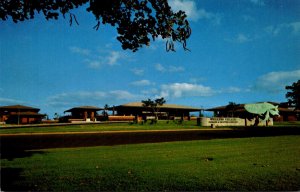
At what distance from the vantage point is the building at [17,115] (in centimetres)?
7606

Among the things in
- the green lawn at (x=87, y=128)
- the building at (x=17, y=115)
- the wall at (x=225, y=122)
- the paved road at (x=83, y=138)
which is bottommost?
the paved road at (x=83, y=138)

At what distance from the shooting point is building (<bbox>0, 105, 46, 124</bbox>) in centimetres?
7606

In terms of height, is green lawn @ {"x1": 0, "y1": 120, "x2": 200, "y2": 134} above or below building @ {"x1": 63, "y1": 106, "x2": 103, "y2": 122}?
below

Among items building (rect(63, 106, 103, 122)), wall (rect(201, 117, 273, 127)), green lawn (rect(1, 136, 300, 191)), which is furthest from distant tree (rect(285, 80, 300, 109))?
building (rect(63, 106, 103, 122))

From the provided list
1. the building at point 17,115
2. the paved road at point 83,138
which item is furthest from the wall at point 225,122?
the building at point 17,115

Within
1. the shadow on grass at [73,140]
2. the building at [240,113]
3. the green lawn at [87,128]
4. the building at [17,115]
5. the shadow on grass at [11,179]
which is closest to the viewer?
the shadow on grass at [11,179]

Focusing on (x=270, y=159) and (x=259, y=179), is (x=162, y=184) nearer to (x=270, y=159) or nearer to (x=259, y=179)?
(x=259, y=179)

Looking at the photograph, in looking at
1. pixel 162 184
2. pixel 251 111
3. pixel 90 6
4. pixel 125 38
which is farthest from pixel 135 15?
pixel 251 111

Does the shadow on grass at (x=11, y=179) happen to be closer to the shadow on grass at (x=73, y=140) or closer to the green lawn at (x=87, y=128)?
the shadow on grass at (x=73, y=140)

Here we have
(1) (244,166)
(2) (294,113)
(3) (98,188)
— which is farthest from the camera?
(2) (294,113)

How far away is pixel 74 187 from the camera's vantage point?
21.9ft

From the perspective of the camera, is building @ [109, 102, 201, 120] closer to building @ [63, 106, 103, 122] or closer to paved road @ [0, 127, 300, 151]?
building @ [63, 106, 103, 122]

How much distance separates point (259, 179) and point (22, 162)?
806cm

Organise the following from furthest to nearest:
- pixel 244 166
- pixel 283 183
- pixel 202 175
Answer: pixel 244 166
pixel 202 175
pixel 283 183
